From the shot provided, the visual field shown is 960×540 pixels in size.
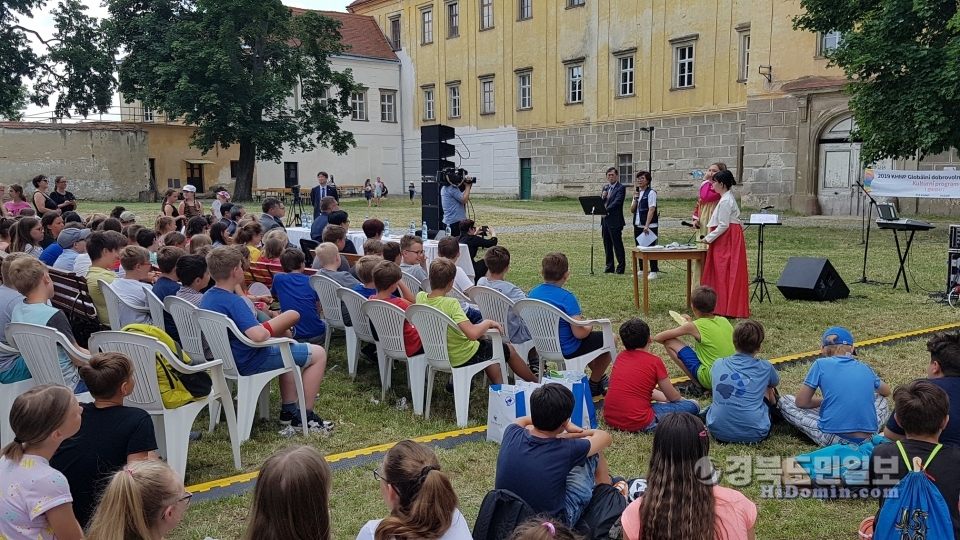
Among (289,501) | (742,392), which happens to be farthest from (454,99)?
(289,501)

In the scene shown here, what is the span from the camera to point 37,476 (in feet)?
8.56

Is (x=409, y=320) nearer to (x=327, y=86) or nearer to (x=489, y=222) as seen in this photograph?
(x=489, y=222)

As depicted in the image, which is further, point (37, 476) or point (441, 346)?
point (441, 346)

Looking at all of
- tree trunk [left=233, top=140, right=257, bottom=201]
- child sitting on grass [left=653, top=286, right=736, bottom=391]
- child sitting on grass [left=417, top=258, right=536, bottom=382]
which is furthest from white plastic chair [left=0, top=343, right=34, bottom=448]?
tree trunk [left=233, top=140, right=257, bottom=201]

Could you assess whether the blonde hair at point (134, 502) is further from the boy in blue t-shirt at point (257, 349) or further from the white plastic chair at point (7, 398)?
the white plastic chair at point (7, 398)

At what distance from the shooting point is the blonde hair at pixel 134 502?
2.09 metres

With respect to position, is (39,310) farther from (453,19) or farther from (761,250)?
(453,19)

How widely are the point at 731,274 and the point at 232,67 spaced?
88.7 ft

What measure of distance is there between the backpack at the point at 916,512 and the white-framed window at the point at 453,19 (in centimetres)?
3684

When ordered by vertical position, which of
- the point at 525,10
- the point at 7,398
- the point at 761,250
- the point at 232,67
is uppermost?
the point at 525,10

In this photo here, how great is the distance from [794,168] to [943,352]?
877 inches

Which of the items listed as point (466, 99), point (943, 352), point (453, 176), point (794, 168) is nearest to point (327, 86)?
point (466, 99)

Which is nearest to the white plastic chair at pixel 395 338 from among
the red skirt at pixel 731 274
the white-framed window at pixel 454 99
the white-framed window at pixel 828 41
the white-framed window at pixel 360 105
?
the red skirt at pixel 731 274

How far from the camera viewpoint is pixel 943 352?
378 centimetres
